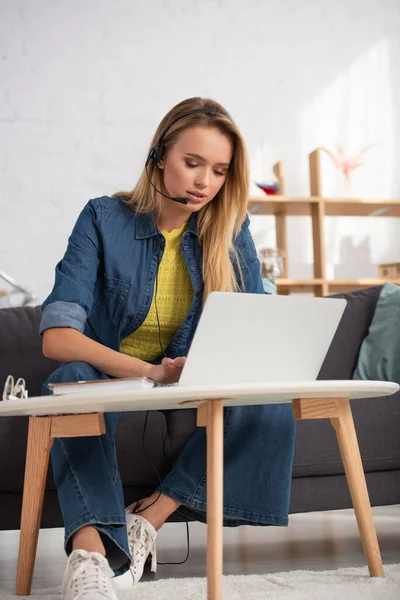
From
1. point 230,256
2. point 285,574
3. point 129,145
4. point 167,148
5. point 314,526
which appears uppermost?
point 129,145

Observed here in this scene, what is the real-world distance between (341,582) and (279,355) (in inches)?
18.3

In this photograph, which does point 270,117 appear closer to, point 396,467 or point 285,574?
point 396,467

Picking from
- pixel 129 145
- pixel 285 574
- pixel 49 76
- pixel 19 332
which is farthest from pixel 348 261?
pixel 285 574

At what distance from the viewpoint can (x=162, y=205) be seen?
1.72 meters

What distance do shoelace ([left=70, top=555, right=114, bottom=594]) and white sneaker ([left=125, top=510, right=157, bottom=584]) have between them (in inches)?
6.6

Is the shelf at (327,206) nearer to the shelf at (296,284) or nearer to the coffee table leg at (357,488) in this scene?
the shelf at (296,284)

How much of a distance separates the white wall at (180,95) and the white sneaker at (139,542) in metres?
2.37

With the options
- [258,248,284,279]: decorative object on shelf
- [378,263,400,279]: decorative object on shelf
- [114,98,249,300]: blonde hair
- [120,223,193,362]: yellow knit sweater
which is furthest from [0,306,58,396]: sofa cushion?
[378,263,400,279]: decorative object on shelf

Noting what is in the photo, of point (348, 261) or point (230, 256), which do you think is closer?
point (230, 256)

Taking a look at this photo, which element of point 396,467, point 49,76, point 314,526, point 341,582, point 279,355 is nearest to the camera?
point 279,355

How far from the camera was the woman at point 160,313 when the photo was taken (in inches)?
52.9

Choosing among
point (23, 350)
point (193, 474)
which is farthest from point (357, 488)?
point (23, 350)

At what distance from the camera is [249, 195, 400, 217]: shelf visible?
145 inches

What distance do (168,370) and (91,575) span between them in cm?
33
